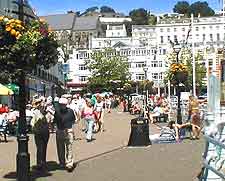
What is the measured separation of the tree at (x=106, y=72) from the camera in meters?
114

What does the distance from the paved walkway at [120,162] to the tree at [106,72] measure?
304 feet

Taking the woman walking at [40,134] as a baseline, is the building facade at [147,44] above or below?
above

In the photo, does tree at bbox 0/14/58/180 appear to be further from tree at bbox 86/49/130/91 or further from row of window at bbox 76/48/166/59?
row of window at bbox 76/48/166/59

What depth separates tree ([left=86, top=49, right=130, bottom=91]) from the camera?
11406 centimetres

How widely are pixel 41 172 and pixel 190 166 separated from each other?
327cm

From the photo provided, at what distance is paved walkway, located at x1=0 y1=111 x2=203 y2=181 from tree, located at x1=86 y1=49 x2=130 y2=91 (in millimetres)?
92796

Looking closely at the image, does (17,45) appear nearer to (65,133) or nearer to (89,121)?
(65,133)

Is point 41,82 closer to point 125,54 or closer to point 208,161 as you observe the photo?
point 208,161

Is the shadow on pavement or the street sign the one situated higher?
the street sign

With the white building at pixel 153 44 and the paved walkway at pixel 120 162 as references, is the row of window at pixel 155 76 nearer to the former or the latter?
the white building at pixel 153 44

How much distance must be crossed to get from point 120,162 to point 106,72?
332 feet

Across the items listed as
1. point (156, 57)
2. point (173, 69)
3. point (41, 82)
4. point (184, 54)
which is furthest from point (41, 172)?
point (156, 57)

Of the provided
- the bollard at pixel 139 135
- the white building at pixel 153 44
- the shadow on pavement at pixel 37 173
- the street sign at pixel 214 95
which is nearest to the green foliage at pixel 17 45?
the shadow on pavement at pixel 37 173

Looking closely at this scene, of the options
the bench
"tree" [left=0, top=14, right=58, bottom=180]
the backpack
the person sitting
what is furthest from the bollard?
the person sitting
